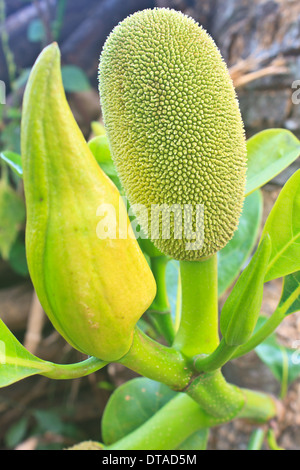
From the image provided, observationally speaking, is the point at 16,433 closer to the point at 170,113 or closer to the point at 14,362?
the point at 14,362

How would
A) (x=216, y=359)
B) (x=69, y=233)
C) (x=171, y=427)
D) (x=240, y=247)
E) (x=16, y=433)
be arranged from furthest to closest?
1. (x=16, y=433)
2. (x=240, y=247)
3. (x=171, y=427)
4. (x=216, y=359)
5. (x=69, y=233)

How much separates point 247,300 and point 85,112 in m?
1.09

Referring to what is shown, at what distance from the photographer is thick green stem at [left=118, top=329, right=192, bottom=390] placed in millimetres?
371

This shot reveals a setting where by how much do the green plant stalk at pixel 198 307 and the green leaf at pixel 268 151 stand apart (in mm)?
123

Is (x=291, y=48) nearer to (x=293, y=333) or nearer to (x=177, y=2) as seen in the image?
(x=177, y=2)

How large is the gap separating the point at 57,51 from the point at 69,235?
115 mm

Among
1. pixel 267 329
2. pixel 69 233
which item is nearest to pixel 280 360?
pixel 267 329

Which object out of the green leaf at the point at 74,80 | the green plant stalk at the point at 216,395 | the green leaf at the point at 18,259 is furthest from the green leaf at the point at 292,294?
the green leaf at the point at 74,80

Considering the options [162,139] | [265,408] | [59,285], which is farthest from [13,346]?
[265,408]

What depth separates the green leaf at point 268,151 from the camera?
0.48m

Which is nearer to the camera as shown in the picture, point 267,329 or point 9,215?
point 267,329

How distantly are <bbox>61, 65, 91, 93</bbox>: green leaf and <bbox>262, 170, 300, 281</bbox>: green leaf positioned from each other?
950 millimetres

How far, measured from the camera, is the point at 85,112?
4.22ft

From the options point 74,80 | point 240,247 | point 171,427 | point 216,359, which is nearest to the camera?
point 216,359
